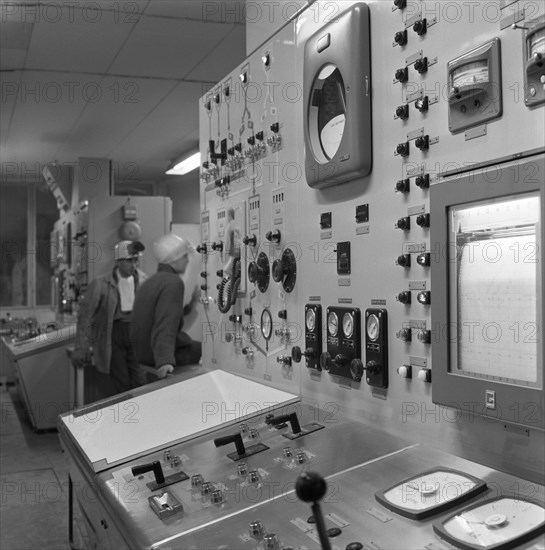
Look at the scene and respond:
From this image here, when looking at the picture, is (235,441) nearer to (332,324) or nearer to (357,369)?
(357,369)

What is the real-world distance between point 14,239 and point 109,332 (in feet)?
19.9

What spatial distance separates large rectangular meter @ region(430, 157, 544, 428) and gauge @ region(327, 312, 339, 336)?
0.55m

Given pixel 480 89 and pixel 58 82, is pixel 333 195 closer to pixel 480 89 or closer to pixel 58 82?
pixel 480 89

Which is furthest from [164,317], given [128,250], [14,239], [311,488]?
[14,239]

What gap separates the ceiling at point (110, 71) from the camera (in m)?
4.21

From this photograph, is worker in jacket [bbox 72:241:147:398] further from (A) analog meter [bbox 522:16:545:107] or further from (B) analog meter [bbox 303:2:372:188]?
(A) analog meter [bbox 522:16:545:107]

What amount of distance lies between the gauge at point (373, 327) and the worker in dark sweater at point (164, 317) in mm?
2010

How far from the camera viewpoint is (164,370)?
3.75 meters

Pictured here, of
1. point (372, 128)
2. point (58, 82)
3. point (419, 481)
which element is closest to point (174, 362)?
point (372, 128)

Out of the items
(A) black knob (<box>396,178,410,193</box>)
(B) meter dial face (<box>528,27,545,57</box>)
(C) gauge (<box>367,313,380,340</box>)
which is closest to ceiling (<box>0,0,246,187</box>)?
(A) black knob (<box>396,178,410,193</box>)

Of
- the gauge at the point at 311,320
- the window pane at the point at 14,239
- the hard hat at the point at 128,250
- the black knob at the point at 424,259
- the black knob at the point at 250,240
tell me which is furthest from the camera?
the window pane at the point at 14,239

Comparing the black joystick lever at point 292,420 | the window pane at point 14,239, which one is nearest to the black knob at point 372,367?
the black joystick lever at point 292,420

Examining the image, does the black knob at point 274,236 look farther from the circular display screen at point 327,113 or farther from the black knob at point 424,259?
the black knob at point 424,259

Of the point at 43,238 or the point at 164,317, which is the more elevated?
the point at 43,238
